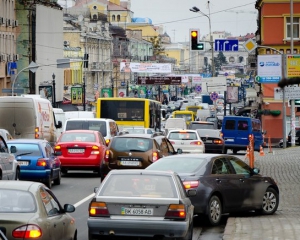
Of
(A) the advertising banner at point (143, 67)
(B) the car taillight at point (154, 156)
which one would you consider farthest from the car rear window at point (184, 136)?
(A) the advertising banner at point (143, 67)

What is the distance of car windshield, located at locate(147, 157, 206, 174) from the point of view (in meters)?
19.5

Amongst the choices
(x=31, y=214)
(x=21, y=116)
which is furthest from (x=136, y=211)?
(x=21, y=116)

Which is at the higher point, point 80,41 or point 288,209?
point 80,41

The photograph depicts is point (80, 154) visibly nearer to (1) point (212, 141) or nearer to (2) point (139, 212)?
(2) point (139, 212)

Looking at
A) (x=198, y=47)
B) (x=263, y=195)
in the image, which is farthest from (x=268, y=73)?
(x=263, y=195)

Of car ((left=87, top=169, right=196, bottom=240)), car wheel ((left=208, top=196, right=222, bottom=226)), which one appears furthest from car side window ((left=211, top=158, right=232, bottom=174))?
car ((left=87, top=169, right=196, bottom=240))

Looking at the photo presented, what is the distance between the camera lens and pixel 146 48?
198 m

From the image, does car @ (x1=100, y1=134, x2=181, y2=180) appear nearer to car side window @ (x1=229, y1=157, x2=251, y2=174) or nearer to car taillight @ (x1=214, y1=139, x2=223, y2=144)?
car side window @ (x1=229, y1=157, x2=251, y2=174)

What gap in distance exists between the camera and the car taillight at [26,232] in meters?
12.2

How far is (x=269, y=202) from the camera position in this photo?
21609 millimetres

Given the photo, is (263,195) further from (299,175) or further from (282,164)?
(282,164)

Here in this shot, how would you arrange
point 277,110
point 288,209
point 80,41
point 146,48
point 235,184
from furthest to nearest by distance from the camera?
point 146,48, point 80,41, point 277,110, point 288,209, point 235,184

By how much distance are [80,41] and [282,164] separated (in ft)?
305

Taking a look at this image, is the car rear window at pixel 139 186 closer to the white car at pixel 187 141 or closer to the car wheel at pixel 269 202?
the car wheel at pixel 269 202
